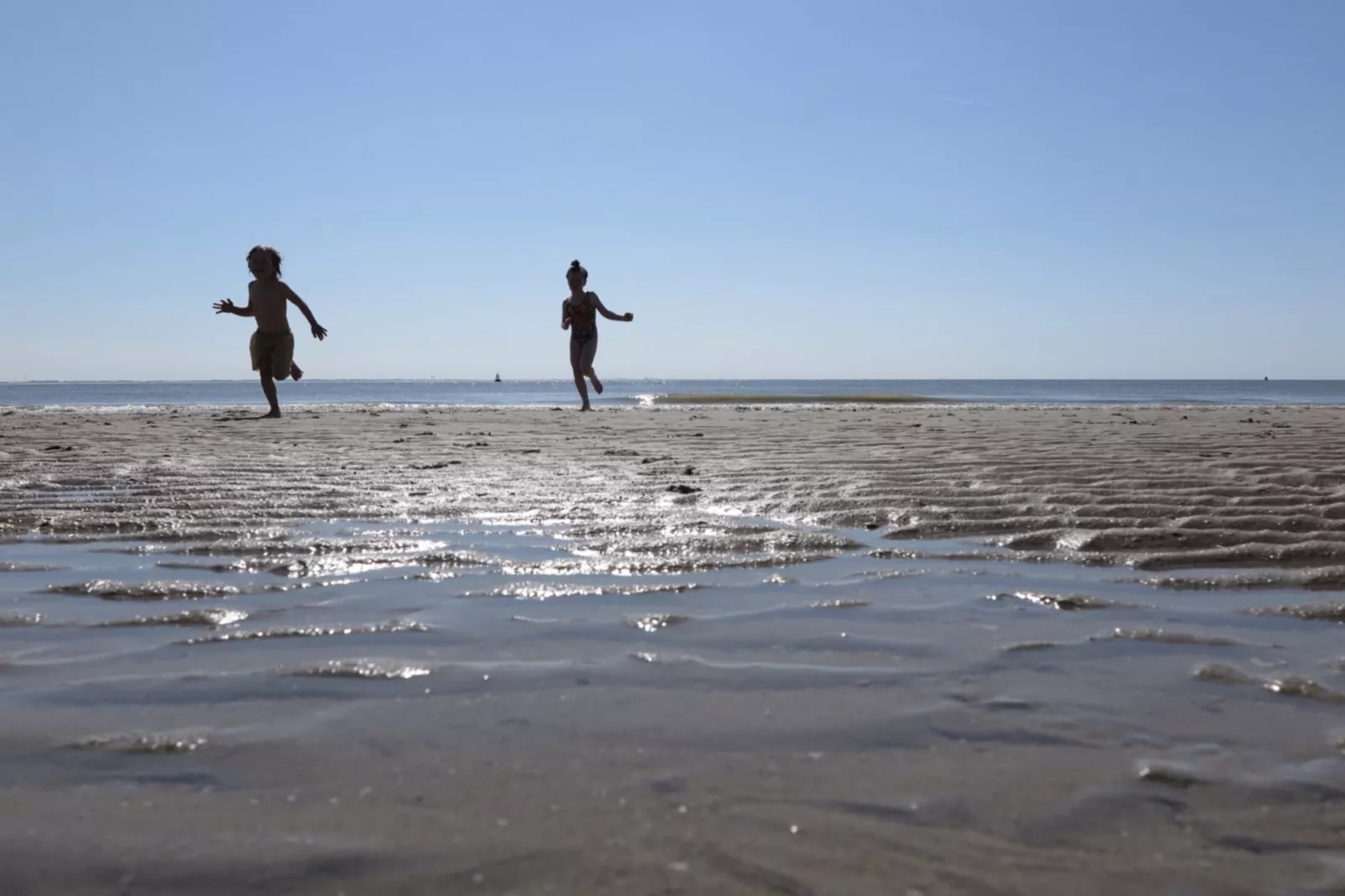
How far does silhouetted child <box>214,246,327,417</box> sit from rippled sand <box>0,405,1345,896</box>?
6.79 meters

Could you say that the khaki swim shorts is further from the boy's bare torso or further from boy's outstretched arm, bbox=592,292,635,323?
boy's outstretched arm, bbox=592,292,635,323

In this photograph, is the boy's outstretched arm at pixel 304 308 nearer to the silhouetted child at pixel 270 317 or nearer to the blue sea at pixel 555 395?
the silhouetted child at pixel 270 317

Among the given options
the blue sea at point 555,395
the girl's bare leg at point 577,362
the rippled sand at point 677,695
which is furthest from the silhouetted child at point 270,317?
the blue sea at point 555,395

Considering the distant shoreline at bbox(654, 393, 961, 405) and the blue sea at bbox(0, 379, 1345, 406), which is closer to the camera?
the distant shoreline at bbox(654, 393, 961, 405)

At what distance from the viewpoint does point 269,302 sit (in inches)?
429

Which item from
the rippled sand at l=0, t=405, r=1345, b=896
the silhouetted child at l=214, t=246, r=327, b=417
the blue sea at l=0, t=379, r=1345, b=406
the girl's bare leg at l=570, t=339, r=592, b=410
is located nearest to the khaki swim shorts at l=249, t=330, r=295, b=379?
the silhouetted child at l=214, t=246, r=327, b=417

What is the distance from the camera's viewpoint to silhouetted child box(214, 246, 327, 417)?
10742 mm

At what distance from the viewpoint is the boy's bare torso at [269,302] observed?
1086cm

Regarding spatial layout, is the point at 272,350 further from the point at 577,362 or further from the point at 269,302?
the point at 577,362

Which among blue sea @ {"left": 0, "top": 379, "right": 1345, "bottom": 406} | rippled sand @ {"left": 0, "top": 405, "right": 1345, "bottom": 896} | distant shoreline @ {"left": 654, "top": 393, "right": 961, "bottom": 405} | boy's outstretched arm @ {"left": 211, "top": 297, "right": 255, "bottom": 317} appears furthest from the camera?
blue sea @ {"left": 0, "top": 379, "right": 1345, "bottom": 406}

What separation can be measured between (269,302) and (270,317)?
16 cm

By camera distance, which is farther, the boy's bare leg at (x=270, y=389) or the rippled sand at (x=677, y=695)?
the boy's bare leg at (x=270, y=389)

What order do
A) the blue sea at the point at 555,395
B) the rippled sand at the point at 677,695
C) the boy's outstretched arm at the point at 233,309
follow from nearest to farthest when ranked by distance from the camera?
1. the rippled sand at the point at 677,695
2. the boy's outstretched arm at the point at 233,309
3. the blue sea at the point at 555,395

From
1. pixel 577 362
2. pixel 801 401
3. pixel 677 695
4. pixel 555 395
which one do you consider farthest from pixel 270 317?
pixel 555 395
